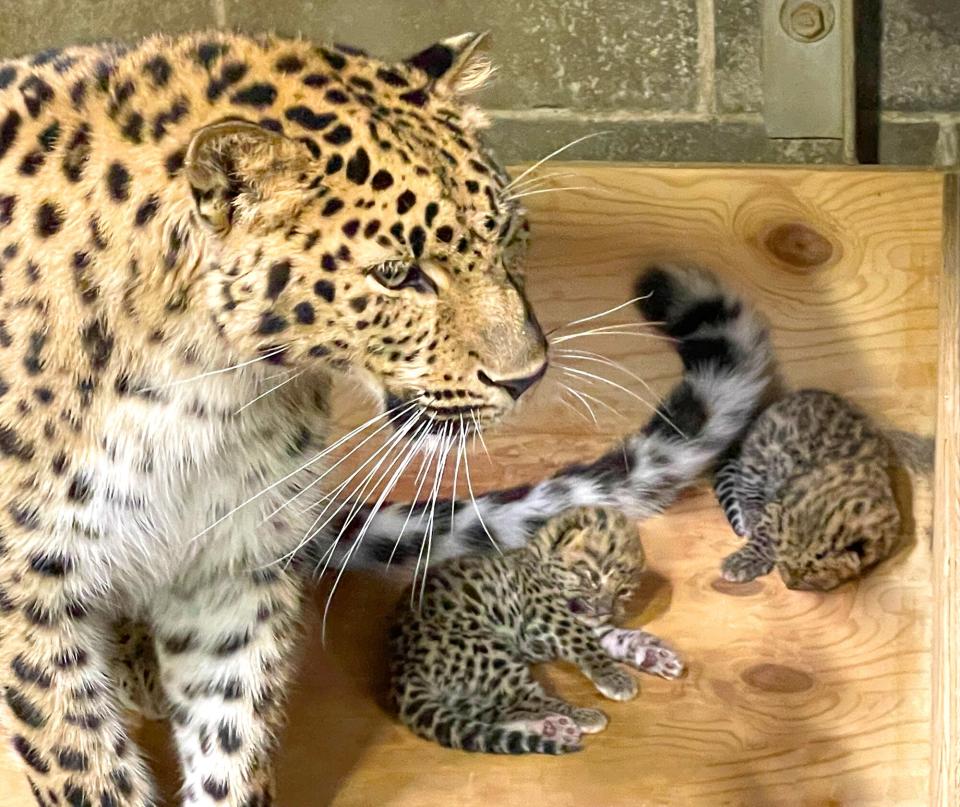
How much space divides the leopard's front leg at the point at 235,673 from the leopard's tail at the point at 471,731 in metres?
0.20

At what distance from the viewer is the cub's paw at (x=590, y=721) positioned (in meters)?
1.64

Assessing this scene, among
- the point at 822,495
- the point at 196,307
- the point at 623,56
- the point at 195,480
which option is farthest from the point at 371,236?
the point at 623,56

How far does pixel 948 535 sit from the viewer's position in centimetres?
162

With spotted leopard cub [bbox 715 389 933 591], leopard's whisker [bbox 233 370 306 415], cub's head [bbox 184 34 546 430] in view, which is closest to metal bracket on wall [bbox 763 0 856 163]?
spotted leopard cub [bbox 715 389 933 591]

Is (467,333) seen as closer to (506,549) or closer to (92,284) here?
(92,284)

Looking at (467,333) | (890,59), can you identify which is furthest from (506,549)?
(890,59)

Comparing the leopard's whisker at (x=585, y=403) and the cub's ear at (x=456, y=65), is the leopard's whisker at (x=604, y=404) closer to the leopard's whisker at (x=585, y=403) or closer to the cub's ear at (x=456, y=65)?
the leopard's whisker at (x=585, y=403)

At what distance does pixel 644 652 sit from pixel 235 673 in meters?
0.52

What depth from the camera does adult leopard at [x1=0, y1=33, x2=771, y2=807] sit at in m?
1.16

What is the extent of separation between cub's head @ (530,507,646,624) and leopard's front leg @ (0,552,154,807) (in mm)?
579

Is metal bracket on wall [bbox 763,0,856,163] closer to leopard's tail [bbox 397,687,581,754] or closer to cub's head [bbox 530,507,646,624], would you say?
cub's head [bbox 530,507,646,624]

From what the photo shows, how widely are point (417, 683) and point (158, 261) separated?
711 millimetres

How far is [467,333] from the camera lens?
1209mm

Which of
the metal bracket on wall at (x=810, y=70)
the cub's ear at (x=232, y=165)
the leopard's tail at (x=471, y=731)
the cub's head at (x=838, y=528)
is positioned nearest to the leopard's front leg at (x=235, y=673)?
the leopard's tail at (x=471, y=731)
